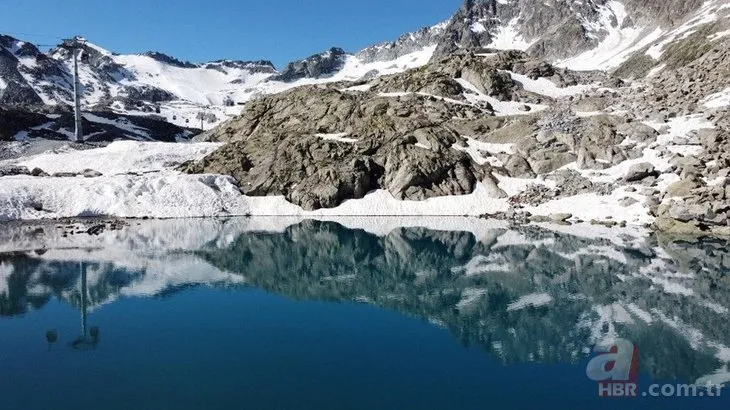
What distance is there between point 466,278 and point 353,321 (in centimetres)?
1186

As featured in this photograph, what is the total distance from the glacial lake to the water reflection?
170 millimetres

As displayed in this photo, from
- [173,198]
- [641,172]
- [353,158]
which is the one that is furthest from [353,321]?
[173,198]

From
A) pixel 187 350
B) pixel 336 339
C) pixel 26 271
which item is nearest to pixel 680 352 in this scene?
pixel 336 339

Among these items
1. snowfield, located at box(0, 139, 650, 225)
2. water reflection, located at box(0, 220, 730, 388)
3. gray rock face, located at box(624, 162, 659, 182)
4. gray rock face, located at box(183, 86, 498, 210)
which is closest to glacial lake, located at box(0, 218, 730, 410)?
water reflection, located at box(0, 220, 730, 388)

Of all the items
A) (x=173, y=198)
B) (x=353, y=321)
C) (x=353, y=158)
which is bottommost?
(x=353, y=321)

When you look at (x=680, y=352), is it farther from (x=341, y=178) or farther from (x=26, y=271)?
(x=341, y=178)

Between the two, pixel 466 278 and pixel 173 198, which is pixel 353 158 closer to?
pixel 173 198

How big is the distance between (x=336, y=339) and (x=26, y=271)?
2537 centimetres

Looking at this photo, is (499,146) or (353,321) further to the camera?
(499,146)

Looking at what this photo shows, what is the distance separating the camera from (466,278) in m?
34.3

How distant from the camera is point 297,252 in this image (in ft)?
145

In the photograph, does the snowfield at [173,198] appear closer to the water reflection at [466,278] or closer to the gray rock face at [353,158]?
the gray rock face at [353,158]

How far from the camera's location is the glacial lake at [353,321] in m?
16.7

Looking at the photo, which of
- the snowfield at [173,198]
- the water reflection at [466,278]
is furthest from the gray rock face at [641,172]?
the water reflection at [466,278]
